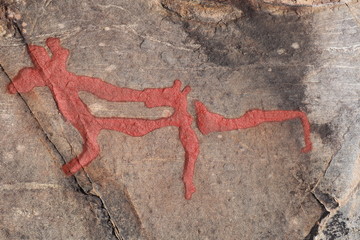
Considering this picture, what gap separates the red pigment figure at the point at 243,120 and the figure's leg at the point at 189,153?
0.07 metres

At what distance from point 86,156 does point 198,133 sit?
2.00ft

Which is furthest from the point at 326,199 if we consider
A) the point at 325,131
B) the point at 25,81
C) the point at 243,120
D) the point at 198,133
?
the point at 25,81

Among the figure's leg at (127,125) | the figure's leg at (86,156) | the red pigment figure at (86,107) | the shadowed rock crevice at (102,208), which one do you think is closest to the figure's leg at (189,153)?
the red pigment figure at (86,107)

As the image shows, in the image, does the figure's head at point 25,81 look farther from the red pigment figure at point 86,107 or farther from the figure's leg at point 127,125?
the figure's leg at point 127,125

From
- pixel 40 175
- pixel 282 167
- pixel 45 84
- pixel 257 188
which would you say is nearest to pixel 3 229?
pixel 40 175

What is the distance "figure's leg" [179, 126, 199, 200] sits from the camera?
2.46 metres

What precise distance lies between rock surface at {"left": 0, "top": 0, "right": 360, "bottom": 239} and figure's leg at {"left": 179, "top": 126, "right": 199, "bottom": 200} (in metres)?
0.03

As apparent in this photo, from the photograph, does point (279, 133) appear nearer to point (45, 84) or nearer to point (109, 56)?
point (109, 56)

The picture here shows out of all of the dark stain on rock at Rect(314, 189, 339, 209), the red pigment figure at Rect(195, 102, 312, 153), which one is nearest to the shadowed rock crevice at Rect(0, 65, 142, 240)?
the red pigment figure at Rect(195, 102, 312, 153)

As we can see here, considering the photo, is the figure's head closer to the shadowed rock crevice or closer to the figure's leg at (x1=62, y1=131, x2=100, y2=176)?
the shadowed rock crevice

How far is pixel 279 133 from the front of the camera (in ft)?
8.16

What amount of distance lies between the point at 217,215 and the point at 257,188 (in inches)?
10.2

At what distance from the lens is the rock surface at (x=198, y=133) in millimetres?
2449

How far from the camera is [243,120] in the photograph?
8.14 ft
